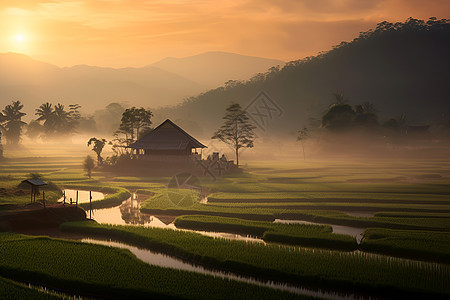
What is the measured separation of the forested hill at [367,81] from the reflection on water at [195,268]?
122 m

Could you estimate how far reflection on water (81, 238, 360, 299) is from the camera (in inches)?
595

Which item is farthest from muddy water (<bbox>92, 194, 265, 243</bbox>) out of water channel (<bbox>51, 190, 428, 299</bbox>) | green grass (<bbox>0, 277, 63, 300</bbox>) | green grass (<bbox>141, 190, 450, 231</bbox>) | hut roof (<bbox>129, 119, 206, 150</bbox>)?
hut roof (<bbox>129, 119, 206, 150</bbox>)

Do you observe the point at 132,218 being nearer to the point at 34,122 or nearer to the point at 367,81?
the point at 34,122

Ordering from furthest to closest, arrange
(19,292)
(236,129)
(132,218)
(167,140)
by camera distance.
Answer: (236,129), (167,140), (132,218), (19,292)

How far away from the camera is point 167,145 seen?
53.7 meters

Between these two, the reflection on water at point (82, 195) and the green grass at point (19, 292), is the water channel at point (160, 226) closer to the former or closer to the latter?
the reflection on water at point (82, 195)

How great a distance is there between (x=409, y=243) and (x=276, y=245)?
6.26 m

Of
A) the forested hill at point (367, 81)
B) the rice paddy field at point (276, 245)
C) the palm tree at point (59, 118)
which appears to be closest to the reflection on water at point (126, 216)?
the rice paddy field at point (276, 245)

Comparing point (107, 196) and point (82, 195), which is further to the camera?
point (82, 195)

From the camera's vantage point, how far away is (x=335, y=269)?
16.5 meters

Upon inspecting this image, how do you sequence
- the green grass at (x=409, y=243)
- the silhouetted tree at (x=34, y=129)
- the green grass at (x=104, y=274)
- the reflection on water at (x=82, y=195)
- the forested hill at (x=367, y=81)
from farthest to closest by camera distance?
the forested hill at (x=367, y=81) → the silhouetted tree at (x=34, y=129) → the reflection on water at (x=82, y=195) → the green grass at (x=409, y=243) → the green grass at (x=104, y=274)

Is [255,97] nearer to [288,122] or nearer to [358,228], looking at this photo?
[288,122]

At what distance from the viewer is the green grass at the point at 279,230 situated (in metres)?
20.7

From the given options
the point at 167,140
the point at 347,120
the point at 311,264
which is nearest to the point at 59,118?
the point at 167,140
